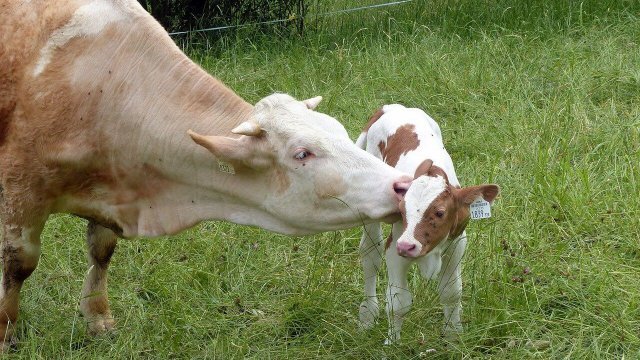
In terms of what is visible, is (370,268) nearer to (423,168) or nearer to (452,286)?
(452,286)

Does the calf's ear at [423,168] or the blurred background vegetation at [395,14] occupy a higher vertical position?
the calf's ear at [423,168]

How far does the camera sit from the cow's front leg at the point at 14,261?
4.67m

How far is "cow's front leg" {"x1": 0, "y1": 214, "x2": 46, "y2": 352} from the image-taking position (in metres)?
4.67

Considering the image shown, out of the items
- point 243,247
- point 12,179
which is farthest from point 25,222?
point 243,247

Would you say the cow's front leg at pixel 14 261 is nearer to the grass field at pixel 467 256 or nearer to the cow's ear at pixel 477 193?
the grass field at pixel 467 256

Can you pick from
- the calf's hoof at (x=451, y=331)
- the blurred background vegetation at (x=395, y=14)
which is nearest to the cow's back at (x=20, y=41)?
the calf's hoof at (x=451, y=331)

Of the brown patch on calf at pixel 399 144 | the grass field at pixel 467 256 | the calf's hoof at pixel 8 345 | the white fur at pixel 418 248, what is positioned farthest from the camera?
the calf's hoof at pixel 8 345

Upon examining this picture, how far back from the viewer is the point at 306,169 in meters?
3.88

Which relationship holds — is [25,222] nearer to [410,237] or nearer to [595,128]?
[410,237]

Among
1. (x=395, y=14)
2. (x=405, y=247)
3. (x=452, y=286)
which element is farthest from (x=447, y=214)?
(x=395, y=14)

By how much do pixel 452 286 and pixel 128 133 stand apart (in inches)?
60.3

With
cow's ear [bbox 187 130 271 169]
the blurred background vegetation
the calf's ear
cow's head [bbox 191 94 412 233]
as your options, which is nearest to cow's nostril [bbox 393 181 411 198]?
cow's head [bbox 191 94 412 233]

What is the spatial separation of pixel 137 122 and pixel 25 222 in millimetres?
763

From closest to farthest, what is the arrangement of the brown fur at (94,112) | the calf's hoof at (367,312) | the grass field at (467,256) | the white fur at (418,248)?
the white fur at (418,248)
the brown fur at (94,112)
the grass field at (467,256)
the calf's hoof at (367,312)
